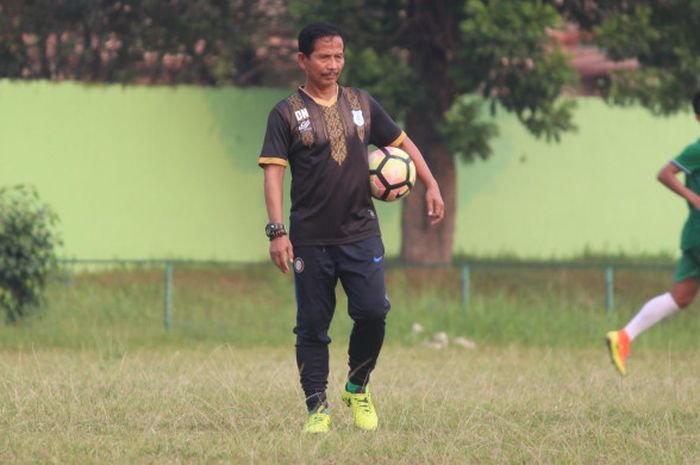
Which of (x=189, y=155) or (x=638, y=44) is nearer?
(x=638, y=44)

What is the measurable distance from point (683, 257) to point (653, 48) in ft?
23.9

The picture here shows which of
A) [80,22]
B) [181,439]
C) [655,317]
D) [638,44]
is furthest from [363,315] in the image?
[80,22]

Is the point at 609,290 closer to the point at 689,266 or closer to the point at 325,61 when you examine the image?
the point at 689,266

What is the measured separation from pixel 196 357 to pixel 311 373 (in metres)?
5.83

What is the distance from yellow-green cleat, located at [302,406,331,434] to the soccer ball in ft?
3.61

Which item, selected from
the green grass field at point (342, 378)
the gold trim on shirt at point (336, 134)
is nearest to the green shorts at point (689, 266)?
the green grass field at point (342, 378)

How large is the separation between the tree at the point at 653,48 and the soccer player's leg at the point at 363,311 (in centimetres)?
951

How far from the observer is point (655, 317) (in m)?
11.0

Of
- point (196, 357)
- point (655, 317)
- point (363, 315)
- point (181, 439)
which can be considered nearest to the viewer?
point (181, 439)

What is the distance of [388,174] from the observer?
790cm

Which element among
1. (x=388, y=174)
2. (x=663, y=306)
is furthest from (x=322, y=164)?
(x=663, y=306)

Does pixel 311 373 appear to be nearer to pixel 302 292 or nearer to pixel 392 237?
pixel 302 292

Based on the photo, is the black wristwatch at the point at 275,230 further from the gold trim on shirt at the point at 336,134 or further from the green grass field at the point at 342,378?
the green grass field at the point at 342,378

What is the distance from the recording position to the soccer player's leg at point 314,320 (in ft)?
25.5
